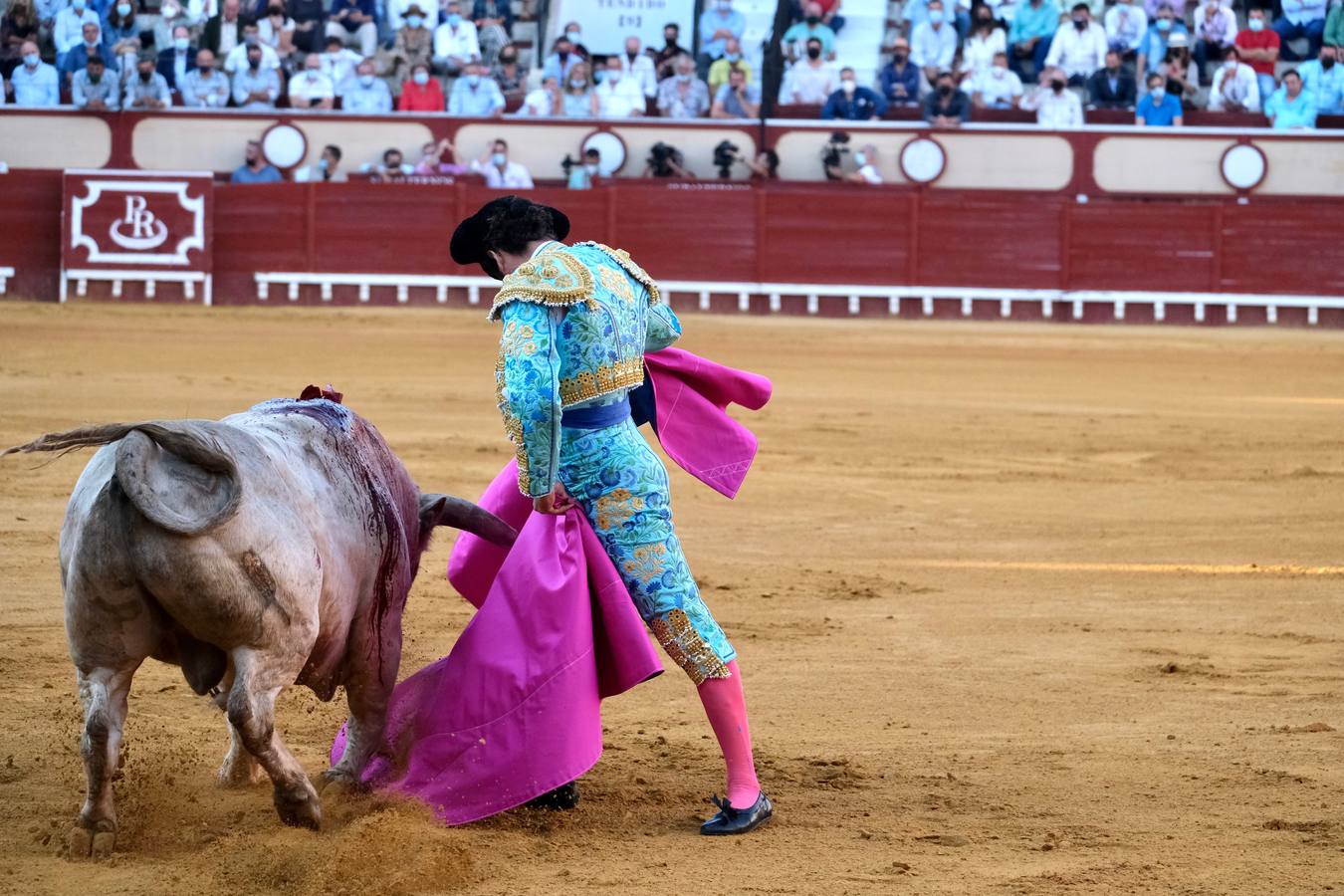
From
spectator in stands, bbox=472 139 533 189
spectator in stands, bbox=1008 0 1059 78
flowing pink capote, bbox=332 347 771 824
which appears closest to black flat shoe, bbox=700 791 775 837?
flowing pink capote, bbox=332 347 771 824

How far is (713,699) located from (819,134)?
40.8 ft

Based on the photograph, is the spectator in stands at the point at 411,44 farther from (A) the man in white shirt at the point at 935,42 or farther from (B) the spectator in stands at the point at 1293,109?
(B) the spectator in stands at the point at 1293,109

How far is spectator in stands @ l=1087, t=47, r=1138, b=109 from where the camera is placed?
50.2 ft

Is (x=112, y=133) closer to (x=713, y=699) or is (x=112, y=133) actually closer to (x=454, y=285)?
(x=454, y=285)

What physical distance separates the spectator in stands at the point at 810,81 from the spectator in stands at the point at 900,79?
18.5 inches

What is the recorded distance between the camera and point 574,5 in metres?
16.7

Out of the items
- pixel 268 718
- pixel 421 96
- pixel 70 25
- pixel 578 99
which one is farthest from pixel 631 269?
pixel 70 25

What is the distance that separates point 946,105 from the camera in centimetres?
1511

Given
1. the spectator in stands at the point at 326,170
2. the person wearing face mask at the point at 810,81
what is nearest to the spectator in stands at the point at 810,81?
the person wearing face mask at the point at 810,81

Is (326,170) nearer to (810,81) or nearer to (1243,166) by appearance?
(810,81)

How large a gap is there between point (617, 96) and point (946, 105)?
2.88 meters

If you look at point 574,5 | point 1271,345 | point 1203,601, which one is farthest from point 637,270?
point 574,5

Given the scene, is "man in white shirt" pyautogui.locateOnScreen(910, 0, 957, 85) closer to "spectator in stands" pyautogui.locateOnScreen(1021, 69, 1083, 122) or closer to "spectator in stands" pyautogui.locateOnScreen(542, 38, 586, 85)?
"spectator in stands" pyautogui.locateOnScreen(1021, 69, 1083, 122)

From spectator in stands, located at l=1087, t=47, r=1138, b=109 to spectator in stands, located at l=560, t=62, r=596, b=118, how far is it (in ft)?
14.5
